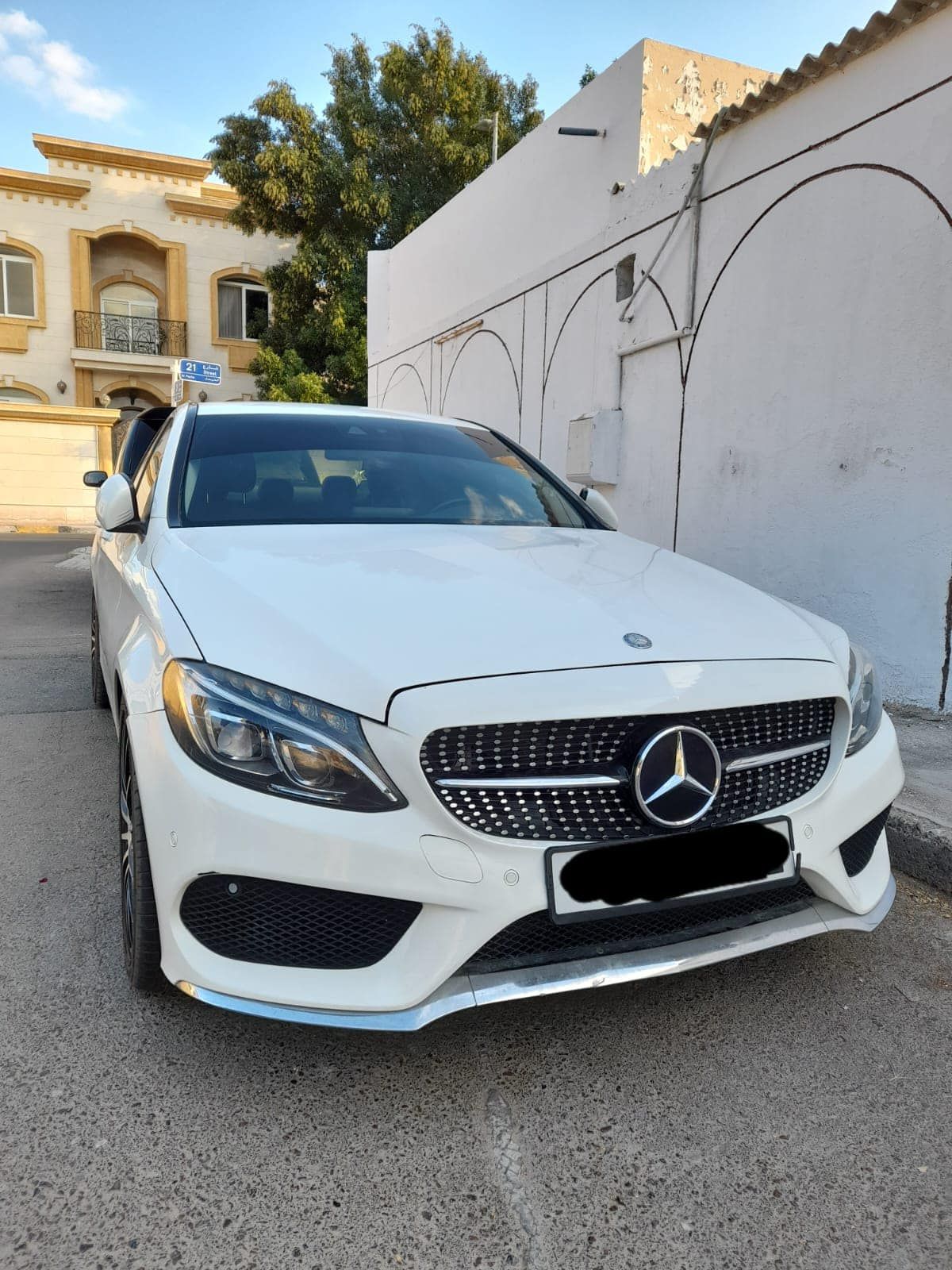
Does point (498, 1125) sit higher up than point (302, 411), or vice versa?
point (302, 411)

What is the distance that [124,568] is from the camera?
2828 mm

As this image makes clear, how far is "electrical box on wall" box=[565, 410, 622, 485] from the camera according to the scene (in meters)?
7.44

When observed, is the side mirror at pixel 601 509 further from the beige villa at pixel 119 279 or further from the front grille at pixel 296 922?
the beige villa at pixel 119 279

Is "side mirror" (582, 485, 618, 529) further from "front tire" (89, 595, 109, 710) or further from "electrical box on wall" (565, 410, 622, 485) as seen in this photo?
"electrical box on wall" (565, 410, 622, 485)

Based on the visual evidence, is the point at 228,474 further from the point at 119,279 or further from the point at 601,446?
the point at 119,279

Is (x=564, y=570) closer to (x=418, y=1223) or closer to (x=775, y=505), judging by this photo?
(x=418, y=1223)

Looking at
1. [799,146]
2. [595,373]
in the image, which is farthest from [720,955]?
[595,373]

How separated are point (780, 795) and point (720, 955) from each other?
0.36 m

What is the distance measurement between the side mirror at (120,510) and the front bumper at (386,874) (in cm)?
127

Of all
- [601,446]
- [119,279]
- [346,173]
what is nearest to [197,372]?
[601,446]

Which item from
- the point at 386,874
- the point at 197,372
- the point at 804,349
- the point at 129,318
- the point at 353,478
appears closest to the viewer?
the point at 386,874

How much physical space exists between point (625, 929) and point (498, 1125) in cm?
45

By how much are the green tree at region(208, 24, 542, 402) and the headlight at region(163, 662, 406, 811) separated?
19.8 metres

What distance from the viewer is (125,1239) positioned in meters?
1.43
